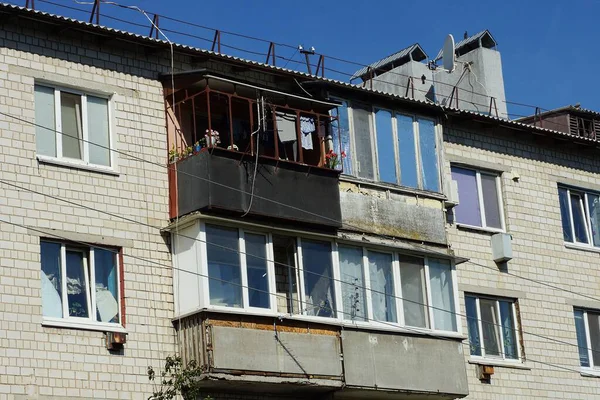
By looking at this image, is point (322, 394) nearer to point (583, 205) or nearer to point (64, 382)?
point (64, 382)

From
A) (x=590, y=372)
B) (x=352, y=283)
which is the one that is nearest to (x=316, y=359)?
(x=352, y=283)

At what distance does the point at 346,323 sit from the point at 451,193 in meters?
4.92

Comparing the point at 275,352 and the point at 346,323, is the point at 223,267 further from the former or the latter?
the point at 346,323

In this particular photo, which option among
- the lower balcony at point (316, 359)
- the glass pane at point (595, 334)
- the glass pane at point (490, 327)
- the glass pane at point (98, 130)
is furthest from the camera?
the glass pane at point (595, 334)

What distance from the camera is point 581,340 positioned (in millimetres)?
30547

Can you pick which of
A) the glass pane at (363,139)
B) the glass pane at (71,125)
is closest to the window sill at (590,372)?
the glass pane at (363,139)

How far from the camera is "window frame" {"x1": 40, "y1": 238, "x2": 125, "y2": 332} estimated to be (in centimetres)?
2214

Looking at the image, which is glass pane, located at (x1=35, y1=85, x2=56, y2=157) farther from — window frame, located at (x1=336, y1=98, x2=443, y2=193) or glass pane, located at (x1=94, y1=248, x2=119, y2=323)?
window frame, located at (x1=336, y1=98, x2=443, y2=193)

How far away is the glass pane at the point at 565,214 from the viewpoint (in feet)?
103

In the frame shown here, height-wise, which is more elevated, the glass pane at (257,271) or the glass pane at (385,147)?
the glass pane at (385,147)

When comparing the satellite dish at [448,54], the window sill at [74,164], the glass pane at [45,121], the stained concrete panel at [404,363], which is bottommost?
the stained concrete panel at [404,363]

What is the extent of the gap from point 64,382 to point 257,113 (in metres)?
6.54

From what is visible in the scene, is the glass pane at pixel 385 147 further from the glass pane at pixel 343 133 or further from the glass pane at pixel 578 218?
the glass pane at pixel 578 218

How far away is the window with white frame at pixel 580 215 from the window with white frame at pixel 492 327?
2.95 m
